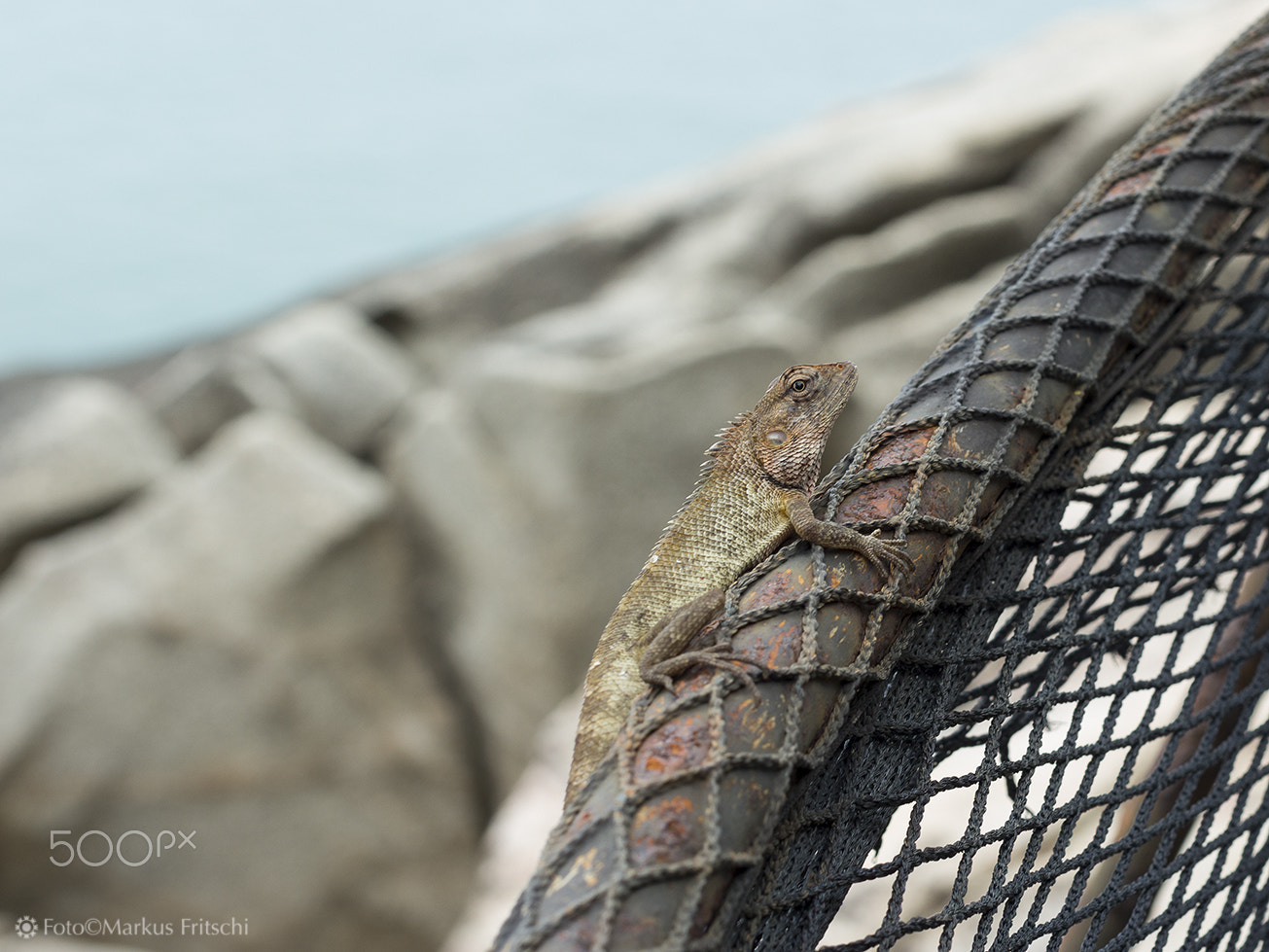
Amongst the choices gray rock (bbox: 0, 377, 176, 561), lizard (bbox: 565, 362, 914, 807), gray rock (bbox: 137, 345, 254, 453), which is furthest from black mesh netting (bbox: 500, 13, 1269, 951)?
gray rock (bbox: 137, 345, 254, 453)

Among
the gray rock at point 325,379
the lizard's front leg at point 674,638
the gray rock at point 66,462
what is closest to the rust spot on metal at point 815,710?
the lizard's front leg at point 674,638

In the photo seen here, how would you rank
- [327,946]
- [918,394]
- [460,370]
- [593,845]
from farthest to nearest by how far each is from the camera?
[460,370], [327,946], [918,394], [593,845]

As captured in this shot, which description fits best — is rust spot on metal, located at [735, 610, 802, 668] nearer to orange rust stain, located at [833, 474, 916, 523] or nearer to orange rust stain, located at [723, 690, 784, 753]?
orange rust stain, located at [723, 690, 784, 753]

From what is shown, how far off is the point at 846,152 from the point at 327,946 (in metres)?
7.08

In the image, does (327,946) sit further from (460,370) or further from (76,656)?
(460,370)

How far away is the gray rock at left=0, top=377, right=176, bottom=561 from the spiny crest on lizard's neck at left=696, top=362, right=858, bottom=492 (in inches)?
256

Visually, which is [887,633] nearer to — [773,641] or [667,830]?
[773,641]

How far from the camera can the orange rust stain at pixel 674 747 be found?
2.74 ft

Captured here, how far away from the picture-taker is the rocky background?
241 inches

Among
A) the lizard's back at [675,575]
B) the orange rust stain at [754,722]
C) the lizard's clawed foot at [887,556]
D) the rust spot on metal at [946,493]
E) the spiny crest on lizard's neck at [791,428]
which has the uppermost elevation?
the spiny crest on lizard's neck at [791,428]

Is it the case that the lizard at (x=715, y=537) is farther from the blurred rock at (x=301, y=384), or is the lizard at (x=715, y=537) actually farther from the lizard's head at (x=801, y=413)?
the blurred rock at (x=301, y=384)

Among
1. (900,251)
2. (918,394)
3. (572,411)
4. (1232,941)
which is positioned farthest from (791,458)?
(900,251)

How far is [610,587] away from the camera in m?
6.44

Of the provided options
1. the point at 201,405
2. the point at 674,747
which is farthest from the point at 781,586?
the point at 201,405
